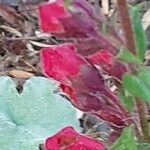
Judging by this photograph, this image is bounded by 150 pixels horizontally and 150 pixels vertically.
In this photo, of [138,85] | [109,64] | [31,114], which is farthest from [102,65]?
[31,114]

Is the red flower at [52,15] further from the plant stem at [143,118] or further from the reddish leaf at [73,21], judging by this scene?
the plant stem at [143,118]

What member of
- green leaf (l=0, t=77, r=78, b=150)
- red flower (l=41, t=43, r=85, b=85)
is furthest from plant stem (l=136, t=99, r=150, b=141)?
green leaf (l=0, t=77, r=78, b=150)

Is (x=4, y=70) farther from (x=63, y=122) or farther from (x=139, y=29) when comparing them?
(x=139, y=29)

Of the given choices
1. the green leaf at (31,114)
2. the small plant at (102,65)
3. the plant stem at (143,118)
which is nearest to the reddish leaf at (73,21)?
the small plant at (102,65)

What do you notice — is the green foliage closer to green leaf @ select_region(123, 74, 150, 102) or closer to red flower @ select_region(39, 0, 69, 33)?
green leaf @ select_region(123, 74, 150, 102)

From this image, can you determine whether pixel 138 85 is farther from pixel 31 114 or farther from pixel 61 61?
pixel 31 114

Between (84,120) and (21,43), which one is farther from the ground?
(21,43)

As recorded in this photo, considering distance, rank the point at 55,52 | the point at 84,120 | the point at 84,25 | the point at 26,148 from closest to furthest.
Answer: the point at 84,25 < the point at 55,52 < the point at 26,148 < the point at 84,120

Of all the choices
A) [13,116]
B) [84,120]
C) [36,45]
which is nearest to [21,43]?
[36,45]
